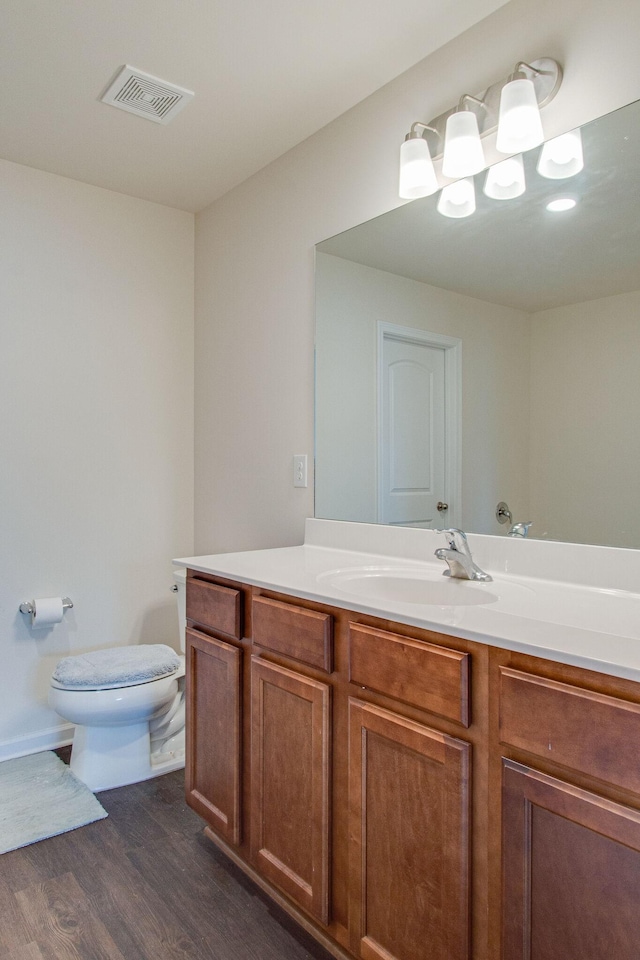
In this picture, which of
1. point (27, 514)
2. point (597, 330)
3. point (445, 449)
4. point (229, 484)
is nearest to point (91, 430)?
point (27, 514)

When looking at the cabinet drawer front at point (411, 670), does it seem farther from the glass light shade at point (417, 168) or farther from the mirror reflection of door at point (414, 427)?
the glass light shade at point (417, 168)

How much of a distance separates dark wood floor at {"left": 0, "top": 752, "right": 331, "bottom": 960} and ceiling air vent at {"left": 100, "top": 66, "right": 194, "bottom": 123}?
7.65 ft

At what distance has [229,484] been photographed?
2664 mm

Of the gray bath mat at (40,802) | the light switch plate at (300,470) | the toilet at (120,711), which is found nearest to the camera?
the gray bath mat at (40,802)

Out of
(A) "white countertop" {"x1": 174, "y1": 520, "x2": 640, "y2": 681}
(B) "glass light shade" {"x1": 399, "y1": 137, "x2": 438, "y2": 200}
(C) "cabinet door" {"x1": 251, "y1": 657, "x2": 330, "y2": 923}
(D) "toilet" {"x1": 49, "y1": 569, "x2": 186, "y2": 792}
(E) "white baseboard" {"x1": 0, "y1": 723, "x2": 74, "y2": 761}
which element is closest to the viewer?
(A) "white countertop" {"x1": 174, "y1": 520, "x2": 640, "y2": 681}

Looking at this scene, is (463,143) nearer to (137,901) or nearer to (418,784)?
(418,784)

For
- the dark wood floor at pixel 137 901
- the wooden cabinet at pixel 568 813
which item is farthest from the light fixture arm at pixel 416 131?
the dark wood floor at pixel 137 901

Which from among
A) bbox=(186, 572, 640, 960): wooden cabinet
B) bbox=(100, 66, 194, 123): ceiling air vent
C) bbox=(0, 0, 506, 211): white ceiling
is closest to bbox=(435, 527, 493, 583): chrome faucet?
bbox=(186, 572, 640, 960): wooden cabinet

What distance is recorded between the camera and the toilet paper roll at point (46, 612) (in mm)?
2406

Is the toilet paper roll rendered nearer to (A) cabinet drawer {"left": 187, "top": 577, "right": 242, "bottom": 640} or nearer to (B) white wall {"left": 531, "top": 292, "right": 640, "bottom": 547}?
(A) cabinet drawer {"left": 187, "top": 577, "right": 242, "bottom": 640}

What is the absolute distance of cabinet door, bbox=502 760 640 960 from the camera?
2.65 ft

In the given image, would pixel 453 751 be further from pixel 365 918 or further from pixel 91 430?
pixel 91 430

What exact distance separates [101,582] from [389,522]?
4.65ft

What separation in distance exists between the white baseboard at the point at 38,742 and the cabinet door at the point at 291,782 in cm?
132
